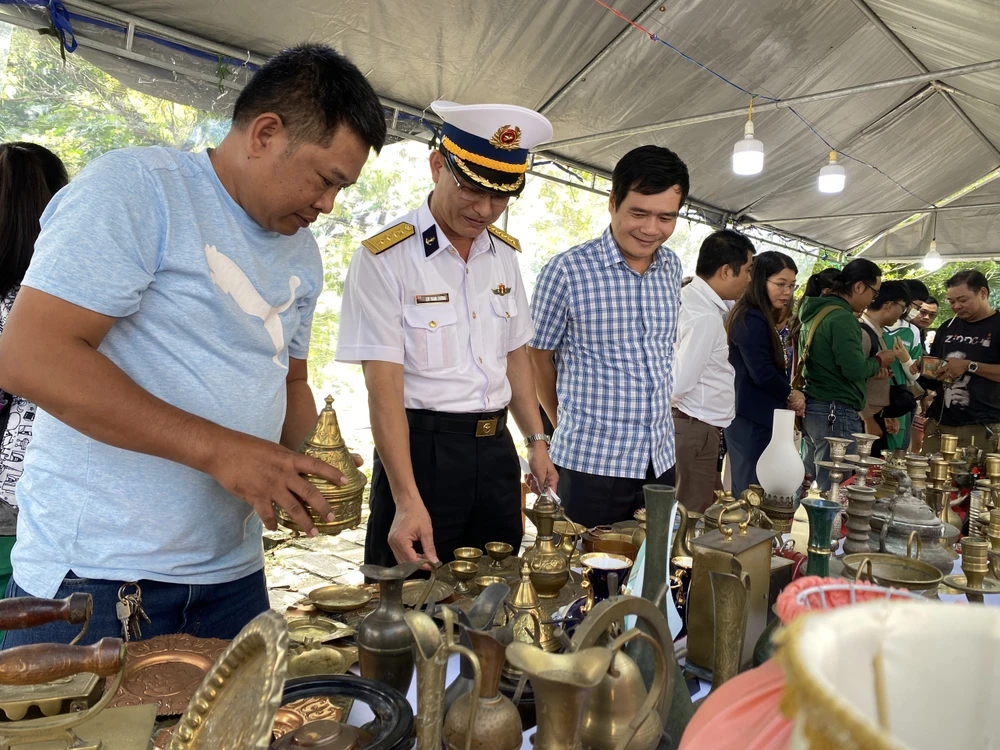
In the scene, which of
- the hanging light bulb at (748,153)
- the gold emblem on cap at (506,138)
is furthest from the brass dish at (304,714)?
the hanging light bulb at (748,153)

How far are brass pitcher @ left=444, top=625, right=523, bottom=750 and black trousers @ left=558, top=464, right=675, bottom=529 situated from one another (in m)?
1.90

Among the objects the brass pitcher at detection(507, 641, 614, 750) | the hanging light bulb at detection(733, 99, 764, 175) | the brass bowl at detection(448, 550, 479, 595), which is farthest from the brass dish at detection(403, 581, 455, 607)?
the hanging light bulb at detection(733, 99, 764, 175)

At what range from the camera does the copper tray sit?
1096mm

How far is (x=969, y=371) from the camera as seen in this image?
17.2 feet

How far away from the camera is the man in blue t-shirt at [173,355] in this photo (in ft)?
3.94

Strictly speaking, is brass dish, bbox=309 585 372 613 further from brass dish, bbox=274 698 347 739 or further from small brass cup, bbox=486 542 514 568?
brass dish, bbox=274 698 347 739

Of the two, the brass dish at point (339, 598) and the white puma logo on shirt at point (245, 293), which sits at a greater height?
the white puma logo on shirt at point (245, 293)

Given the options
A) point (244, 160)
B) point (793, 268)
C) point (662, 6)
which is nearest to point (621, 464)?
point (244, 160)

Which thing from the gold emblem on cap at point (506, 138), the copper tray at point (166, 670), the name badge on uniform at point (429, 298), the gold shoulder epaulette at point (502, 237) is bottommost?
the copper tray at point (166, 670)

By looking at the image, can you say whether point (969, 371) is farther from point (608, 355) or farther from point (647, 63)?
point (608, 355)

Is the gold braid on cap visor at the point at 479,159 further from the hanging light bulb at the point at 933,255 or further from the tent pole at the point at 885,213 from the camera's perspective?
the hanging light bulb at the point at 933,255

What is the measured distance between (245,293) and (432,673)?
0.96 metres

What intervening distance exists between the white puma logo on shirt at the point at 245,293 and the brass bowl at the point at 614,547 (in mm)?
971

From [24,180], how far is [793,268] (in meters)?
4.23
